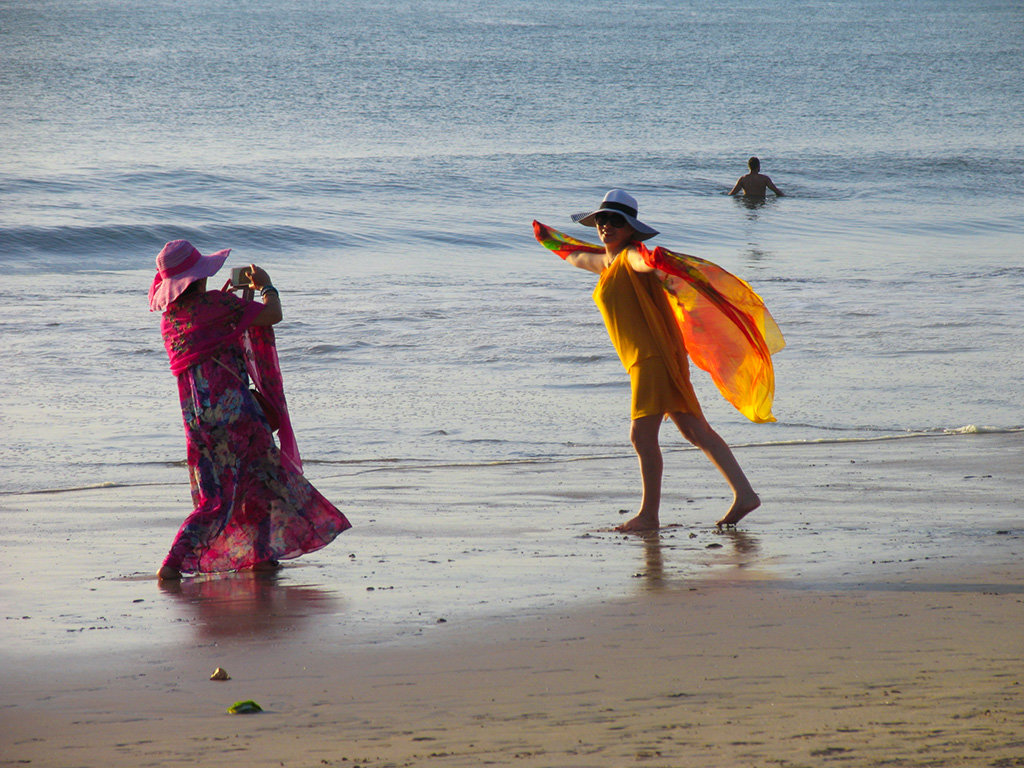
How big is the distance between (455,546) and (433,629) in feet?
4.09

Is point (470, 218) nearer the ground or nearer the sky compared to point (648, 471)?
nearer the sky

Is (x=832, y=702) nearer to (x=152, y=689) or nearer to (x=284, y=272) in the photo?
(x=152, y=689)

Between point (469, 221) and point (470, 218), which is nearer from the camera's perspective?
point (469, 221)

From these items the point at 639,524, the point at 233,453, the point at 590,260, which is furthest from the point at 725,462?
the point at 233,453

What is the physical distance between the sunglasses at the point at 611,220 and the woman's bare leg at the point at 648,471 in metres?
0.91

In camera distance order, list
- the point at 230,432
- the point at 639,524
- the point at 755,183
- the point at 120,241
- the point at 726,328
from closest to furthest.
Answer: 1. the point at 230,432
2. the point at 639,524
3. the point at 726,328
4. the point at 120,241
5. the point at 755,183

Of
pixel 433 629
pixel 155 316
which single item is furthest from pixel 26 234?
pixel 433 629

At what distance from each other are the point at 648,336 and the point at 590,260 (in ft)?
1.83

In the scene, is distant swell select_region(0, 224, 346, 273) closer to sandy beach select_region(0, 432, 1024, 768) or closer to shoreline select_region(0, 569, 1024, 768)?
sandy beach select_region(0, 432, 1024, 768)

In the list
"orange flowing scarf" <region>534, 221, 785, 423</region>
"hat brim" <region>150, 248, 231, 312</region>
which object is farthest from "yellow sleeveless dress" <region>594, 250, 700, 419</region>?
"hat brim" <region>150, 248, 231, 312</region>

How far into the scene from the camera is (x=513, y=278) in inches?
651

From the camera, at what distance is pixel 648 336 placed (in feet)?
17.7

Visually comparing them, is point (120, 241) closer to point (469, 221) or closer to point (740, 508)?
point (469, 221)

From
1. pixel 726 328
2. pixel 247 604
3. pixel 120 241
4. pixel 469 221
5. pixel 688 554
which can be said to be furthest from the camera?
pixel 469 221
